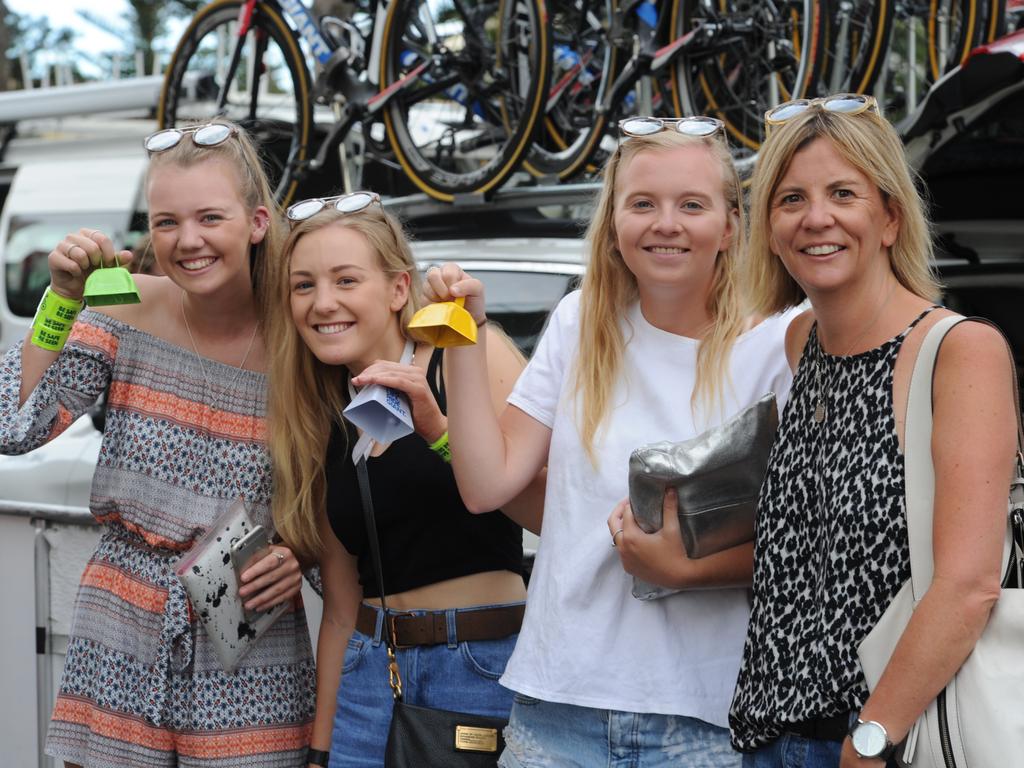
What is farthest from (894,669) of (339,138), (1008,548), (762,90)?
(339,138)

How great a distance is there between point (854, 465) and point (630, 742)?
60cm

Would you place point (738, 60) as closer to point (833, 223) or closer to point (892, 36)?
point (892, 36)

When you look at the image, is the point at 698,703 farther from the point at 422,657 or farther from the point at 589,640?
the point at 422,657

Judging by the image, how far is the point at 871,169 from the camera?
182 centimetres

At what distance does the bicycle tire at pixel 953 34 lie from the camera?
477cm

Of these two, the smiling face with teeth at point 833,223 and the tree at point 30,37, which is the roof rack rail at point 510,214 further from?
the tree at point 30,37

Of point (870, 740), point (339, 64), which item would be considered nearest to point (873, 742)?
point (870, 740)

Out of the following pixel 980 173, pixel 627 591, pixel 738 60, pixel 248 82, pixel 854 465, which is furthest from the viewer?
pixel 248 82

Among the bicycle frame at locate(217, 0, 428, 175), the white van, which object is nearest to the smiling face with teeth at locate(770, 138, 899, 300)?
the bicycle frame at locate(217, 0, 428, 175)

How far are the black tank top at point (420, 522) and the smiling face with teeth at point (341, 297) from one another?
0.44ft

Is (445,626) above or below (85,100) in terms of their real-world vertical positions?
below

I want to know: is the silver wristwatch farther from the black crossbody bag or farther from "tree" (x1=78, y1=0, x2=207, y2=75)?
"tree" (x1=78, y1=0, x2=207, y2=75)

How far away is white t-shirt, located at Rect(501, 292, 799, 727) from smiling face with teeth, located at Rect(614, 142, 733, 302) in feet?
0.37

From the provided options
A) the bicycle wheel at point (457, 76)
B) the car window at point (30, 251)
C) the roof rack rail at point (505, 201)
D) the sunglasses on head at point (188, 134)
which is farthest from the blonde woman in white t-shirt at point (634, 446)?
the car window at point (30, 251)
